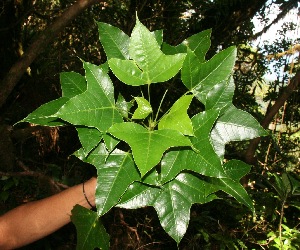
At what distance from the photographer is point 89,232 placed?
0.98 m

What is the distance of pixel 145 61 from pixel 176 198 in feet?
1.33

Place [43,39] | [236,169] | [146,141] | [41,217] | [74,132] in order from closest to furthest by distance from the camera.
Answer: [146,141] → [236,169] → [41,217] → [43,39] → [74,132]

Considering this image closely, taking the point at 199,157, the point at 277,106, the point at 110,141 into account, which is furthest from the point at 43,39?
the point at 277,106

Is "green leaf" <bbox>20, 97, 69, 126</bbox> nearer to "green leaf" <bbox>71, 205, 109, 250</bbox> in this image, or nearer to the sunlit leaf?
the sunlit leaf

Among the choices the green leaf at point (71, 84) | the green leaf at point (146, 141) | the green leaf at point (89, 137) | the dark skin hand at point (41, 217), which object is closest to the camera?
the green leaf at point (146, 141)

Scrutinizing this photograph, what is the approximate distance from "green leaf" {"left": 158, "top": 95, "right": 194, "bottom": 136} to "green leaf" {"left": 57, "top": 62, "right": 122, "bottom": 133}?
14 cm

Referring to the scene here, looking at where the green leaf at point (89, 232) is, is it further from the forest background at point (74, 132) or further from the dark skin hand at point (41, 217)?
the forest background at point (74, 132)

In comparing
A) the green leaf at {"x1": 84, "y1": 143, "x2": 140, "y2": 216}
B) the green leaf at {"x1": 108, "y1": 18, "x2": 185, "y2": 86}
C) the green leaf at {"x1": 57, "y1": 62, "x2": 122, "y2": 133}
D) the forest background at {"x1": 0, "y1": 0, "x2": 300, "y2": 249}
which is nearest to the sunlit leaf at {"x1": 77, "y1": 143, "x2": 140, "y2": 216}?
the green leaf at {"x1": 84, "y1": 143, "x2": 140, "y2": 216}

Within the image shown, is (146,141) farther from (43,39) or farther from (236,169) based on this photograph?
(43,39)

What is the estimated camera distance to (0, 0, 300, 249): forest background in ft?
7.98

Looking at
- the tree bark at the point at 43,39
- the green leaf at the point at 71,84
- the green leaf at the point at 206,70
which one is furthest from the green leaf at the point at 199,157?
the tree bark at the point at 43,39

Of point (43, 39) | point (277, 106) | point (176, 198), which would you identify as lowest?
point (277, 106)

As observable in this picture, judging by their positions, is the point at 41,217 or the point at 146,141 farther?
the point at 41,217

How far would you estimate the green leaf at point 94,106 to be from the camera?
74 centimetres
